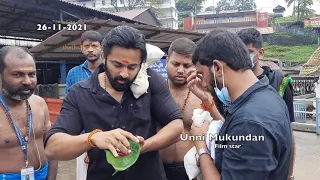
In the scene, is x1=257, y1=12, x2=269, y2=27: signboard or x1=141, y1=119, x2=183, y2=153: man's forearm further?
x1=257, y1=12, x2=269, y2=27: signboard

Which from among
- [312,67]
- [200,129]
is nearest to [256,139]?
[200,129]

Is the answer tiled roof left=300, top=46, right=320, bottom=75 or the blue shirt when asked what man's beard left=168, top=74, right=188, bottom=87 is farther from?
tiled roof left=300, top=46, right=320, bottom=75

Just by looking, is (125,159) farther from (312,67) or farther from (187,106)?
(312,67)

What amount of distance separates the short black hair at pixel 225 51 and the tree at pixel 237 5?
206 ft

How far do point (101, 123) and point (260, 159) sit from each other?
924 mm

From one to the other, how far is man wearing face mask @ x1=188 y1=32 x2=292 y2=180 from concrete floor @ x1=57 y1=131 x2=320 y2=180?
14.0 feet

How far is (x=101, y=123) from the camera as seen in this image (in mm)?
1758

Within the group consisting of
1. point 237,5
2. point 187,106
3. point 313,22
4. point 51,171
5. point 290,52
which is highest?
point 237,5

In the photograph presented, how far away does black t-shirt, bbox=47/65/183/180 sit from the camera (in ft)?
5.73

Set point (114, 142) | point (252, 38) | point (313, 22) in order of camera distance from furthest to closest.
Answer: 1. point (313, 22)
2. point (252, 38)
3. point (114, 142)

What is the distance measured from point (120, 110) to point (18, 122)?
1.09 metres

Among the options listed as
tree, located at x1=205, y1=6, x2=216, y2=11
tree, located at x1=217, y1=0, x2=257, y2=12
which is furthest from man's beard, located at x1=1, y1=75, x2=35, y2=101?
tree, located at x1=205, y1=6, x2=216, y2=11

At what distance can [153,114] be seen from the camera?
1915mm

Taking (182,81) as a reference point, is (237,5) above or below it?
above
